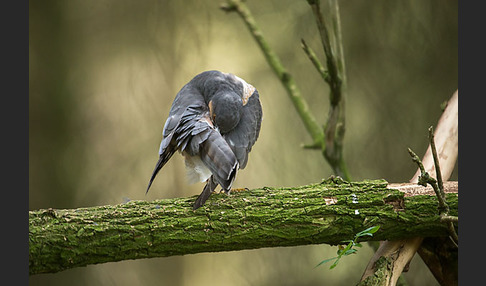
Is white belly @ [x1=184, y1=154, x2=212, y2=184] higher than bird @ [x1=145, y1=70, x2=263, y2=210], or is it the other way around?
bird @ [x1=145, y1=70, x2=263, y2=210]

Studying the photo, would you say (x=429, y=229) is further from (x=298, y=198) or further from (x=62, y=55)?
(x=62, y=55)

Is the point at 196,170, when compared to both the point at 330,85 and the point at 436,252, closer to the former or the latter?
the point at 330,85

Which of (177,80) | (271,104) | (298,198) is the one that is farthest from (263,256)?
(298,198)

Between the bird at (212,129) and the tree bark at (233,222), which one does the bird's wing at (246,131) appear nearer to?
the bird at (212,129)

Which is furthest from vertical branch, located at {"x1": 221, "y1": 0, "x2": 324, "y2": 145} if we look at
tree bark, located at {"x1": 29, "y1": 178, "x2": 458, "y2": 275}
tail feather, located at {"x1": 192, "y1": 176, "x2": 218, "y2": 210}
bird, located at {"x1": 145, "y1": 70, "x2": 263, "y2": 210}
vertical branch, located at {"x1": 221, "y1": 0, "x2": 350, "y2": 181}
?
tail feather, located at {"x1": 192, "y1": 176, "x2": 218, "y2": 210}

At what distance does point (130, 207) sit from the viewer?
172 cm

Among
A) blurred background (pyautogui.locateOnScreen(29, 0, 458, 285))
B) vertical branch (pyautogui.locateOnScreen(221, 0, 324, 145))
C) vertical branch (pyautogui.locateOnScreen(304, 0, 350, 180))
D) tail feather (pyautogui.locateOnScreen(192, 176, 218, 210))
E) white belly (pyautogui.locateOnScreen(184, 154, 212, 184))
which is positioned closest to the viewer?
tail feather (pyautogui.locateOnScreen(192, 176, 218, 210))

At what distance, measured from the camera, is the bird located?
1839 mm

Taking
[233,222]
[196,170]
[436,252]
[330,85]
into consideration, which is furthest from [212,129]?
[436,252]

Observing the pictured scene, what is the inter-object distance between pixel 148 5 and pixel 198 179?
1835 mm

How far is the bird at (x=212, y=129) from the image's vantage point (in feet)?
6.03

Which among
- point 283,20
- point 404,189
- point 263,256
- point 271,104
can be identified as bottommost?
point 263,256

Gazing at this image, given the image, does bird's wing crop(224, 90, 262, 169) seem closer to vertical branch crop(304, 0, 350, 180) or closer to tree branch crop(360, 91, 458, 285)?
vertical branch crop(304, 0, 350, 180)

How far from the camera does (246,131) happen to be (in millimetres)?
2104
